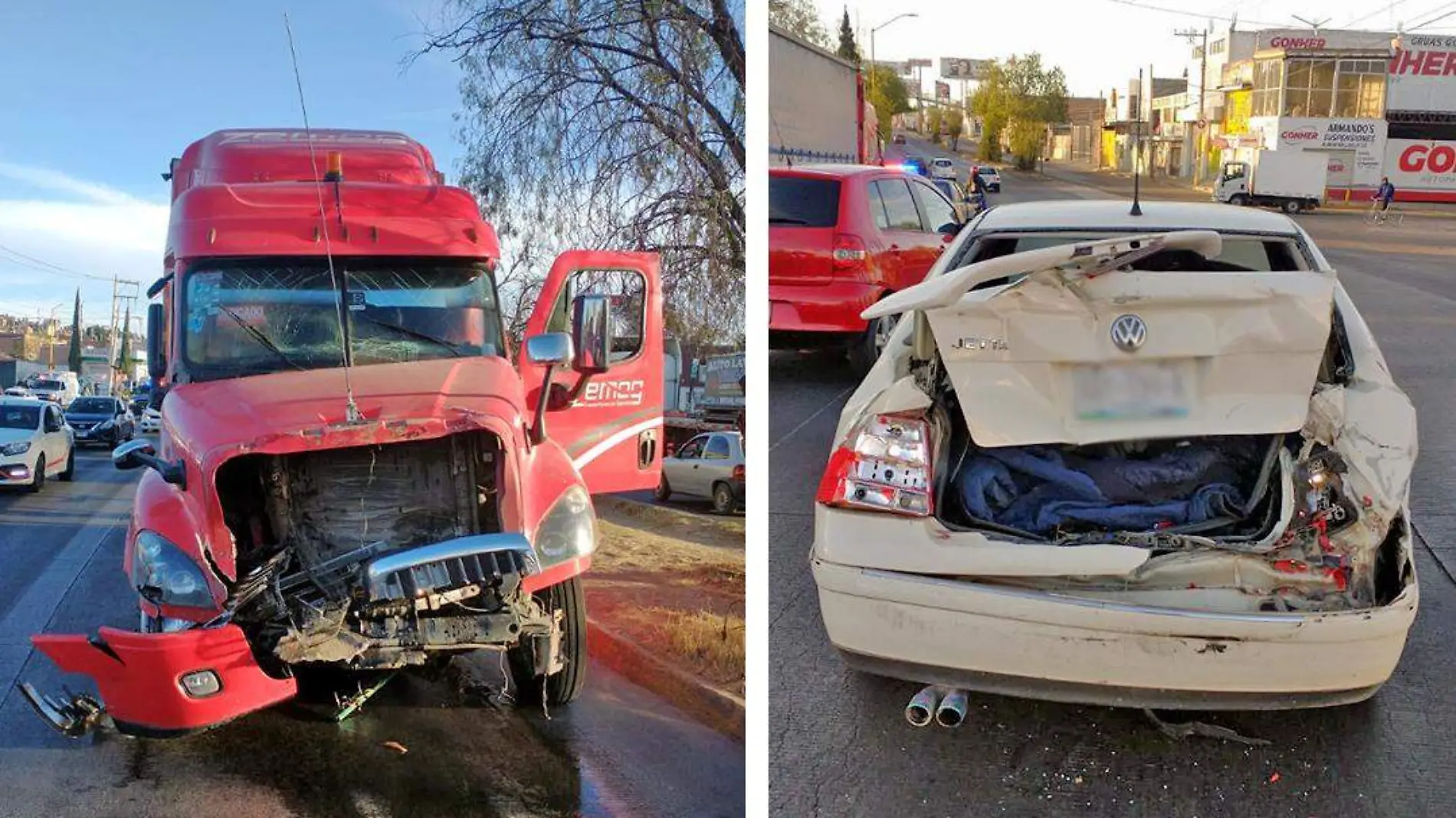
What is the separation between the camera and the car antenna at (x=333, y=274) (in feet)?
7.50

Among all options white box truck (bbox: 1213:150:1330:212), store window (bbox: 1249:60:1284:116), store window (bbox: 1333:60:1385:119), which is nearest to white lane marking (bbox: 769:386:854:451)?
white box truck (bbox: 1213:150:1330:212)

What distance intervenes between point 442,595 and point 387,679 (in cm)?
37

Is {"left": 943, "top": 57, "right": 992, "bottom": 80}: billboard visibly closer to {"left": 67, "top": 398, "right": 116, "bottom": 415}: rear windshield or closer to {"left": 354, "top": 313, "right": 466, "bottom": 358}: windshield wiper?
{"left": 354, "top": 313, "right": 466, "bottom": 358}: windshield wiper

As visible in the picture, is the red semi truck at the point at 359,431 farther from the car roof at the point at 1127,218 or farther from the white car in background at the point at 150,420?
the car roof at the point at 1127,218

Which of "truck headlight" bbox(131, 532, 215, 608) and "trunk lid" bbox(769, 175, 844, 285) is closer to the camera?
"truck headlight" bbox(131, 532, 215, 608)

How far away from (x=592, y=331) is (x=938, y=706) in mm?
950

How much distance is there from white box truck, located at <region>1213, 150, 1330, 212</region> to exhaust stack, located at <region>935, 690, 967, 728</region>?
5441 mm

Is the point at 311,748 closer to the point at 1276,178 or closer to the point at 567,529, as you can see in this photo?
the point at 567,529

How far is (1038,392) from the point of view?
241 cm

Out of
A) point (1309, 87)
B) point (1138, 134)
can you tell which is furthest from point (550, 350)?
point (1309, 87)

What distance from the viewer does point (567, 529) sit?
2.45 metres

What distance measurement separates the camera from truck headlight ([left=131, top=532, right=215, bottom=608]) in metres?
2.24

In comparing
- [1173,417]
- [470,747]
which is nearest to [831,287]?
[1173,417]

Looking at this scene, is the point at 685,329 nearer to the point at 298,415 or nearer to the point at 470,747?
the point at 298,415
